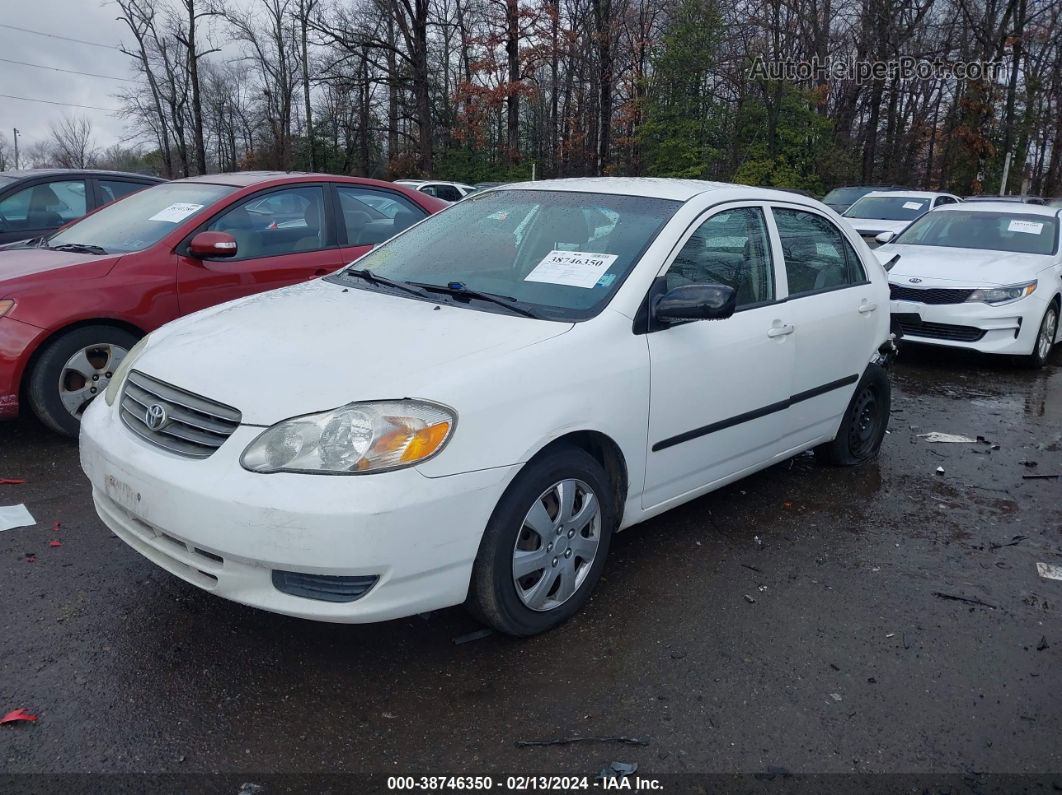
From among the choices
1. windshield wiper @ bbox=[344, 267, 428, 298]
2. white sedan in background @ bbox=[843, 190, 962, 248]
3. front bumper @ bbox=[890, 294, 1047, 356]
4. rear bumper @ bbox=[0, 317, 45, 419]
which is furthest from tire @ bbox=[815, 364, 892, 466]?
white sedan in background @ bbox=[843, 190, 962, 248]

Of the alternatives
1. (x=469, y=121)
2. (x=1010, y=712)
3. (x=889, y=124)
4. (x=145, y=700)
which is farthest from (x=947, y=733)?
(x=889, y=124)

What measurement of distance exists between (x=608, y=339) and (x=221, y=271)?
3.28 meters

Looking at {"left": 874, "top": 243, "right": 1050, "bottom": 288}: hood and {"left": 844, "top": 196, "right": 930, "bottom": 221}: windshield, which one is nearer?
{"left": 874, "top": 243, "right": 1050, "bottom": 288}: hood

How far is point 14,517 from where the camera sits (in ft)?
13.2

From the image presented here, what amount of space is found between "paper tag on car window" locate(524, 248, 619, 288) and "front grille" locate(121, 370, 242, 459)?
4.67 ft

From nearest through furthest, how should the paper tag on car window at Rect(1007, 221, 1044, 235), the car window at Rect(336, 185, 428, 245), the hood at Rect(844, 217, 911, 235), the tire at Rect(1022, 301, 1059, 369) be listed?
the car window at Rect(336, 185, 428, 245), the tire at Rect(1022, 301, 1059, 369), the paper tag on car window at Rect(1007, 221, 1044, 235), the hood at Rect(844, 217, 911, 235)

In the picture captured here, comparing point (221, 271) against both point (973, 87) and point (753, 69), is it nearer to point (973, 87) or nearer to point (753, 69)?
point (753, 69)

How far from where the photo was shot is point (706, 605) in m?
3.42

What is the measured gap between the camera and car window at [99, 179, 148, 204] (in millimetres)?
7590

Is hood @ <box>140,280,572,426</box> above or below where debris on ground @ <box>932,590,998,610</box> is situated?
above

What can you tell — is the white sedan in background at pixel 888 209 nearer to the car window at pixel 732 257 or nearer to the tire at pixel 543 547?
the car window at pixel 732 257

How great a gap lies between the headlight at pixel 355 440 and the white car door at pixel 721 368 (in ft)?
3.54

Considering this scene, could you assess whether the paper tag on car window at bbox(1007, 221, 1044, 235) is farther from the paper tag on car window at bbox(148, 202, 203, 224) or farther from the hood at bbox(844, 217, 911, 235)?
the paper tag on car window at bbox(148, 202, 203, 224)

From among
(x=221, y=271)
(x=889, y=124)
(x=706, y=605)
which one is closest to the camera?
(x=706, y=605)
